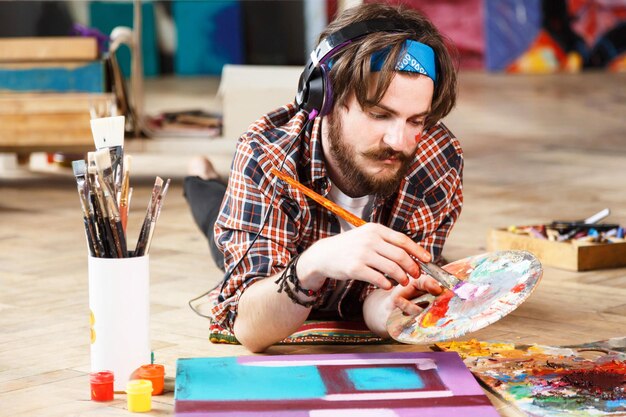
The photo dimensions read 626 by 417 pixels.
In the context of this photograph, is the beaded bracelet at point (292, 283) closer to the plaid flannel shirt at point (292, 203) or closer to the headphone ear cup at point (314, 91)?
the plaid flannel shirt at point (292, 203)

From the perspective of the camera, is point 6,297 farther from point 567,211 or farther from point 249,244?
point 567,211

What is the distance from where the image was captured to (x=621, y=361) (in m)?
1.86

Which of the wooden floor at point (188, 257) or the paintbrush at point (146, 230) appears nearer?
the paintbrush at point (146, 230)

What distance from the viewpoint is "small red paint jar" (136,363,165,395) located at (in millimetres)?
1719

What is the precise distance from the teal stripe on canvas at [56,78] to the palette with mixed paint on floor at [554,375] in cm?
256

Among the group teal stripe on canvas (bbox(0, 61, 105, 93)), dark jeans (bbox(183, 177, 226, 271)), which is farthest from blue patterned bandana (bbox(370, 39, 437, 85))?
teal stripe on canvas (bbox(0, 61, 105, 93))

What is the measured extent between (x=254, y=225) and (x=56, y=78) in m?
2.48

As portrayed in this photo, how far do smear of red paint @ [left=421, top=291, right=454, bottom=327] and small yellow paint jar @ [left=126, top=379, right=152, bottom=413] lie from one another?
469mm

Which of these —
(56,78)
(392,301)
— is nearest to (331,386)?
(392,301)

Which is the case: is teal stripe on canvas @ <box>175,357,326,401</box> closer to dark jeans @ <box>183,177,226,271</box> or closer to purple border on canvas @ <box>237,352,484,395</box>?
purple border on canvas @ <box>237,352,484,395</box>

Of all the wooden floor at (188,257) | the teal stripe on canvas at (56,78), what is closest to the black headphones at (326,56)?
the wooden floor at (188,257)

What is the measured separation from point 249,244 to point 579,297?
961 mm

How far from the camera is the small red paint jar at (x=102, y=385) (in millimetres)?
1706

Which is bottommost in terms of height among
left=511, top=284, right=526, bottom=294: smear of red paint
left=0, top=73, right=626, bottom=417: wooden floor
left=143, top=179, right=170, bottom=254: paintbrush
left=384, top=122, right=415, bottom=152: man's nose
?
left=0, top=73, right=626, bottom=417: wooden floor
